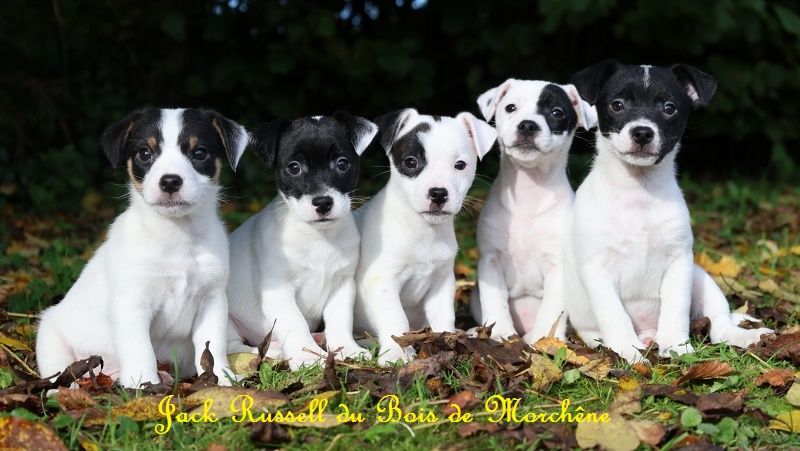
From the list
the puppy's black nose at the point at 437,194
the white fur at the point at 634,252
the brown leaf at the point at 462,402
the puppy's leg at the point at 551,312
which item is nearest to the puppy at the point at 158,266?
the puppy's black nose at the point at 437,194

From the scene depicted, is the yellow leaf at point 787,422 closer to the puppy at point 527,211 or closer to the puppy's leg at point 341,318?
the puppy at point 527,211

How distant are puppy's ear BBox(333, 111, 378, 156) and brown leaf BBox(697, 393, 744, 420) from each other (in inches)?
91.7

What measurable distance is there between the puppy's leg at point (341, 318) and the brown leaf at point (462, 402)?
118 centimetres

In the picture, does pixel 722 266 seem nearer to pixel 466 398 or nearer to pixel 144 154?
pixel 466 398

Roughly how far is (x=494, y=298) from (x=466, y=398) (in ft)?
5.43

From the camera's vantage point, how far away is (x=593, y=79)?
199 inches

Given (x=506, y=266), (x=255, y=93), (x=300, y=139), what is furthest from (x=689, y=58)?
(x=300, y=139)

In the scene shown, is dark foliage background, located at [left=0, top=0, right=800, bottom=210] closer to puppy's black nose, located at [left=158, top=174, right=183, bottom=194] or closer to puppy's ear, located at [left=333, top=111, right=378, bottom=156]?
puppy's ear, located at [left=333, top=111, right=378, bottom=156]

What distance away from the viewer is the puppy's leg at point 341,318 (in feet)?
16.8

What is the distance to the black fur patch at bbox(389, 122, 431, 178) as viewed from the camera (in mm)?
5145

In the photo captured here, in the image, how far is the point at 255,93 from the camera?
1059 centimetres

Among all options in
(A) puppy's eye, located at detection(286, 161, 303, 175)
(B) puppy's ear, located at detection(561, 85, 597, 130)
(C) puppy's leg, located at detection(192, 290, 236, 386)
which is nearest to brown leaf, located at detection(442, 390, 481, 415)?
(C) puppy's leg, located at detection(192, 290, 236, 386)

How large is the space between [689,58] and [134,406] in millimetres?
9570

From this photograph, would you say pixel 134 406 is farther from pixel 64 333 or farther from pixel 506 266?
pixel 506 266
